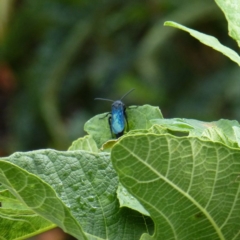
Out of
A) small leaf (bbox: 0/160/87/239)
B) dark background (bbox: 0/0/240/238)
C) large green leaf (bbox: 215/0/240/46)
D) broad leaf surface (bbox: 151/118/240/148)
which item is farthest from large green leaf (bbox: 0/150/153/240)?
dark background (bbox: 0/0/240/238)

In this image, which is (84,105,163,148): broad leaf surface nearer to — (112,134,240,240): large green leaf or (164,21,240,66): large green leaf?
(164,21,240,66): large green leaf

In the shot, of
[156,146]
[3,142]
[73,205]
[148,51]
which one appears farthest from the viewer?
[3,142]

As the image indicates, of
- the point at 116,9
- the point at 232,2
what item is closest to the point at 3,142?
the point at 116,9

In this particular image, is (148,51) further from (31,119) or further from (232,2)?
(232,2)

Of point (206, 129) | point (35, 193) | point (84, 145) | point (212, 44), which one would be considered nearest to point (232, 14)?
point (212, 44)

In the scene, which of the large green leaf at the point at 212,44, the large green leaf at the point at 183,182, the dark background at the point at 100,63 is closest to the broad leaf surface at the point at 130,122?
the large green leaf at the point at 212,44

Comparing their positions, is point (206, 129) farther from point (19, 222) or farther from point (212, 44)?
point (19, 222)

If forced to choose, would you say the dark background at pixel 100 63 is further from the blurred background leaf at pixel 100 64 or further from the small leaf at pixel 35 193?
the small leaf at pixel 35 193
